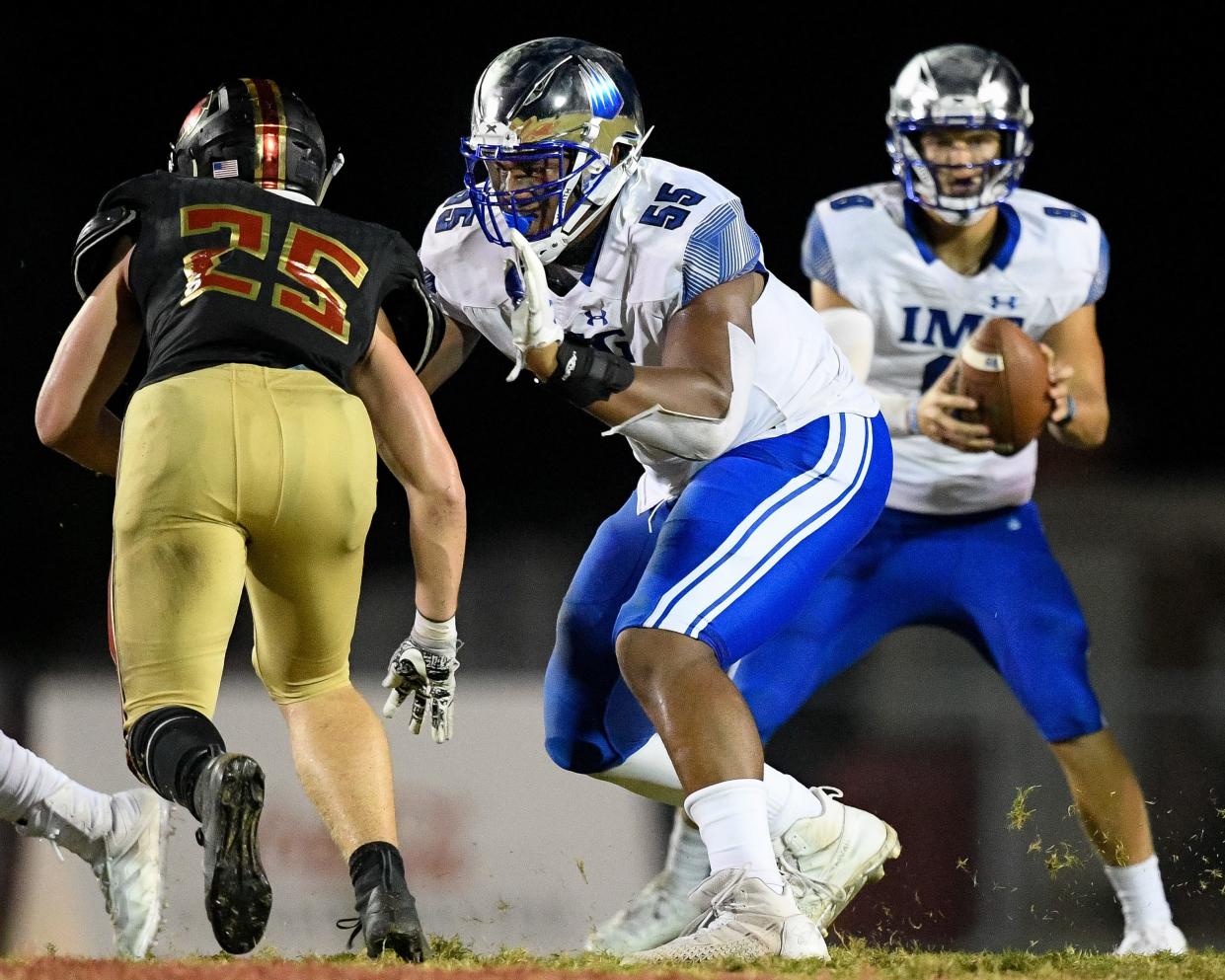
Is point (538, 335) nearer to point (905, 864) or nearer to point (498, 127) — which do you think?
point (498, 127)

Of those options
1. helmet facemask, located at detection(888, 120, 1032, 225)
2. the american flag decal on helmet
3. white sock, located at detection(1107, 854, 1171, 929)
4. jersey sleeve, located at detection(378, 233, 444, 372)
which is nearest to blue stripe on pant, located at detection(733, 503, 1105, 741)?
white sock, located at detection(1107, 854, 1171, 929)

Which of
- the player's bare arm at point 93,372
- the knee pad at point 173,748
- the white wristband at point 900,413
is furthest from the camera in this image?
the white wristband at point 900,413

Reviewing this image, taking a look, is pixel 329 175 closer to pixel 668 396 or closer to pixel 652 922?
pixel 668 396

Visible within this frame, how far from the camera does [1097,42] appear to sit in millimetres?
3900

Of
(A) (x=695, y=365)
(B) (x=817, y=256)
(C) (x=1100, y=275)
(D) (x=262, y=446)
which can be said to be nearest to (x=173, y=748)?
(D) (x=262, y=446)

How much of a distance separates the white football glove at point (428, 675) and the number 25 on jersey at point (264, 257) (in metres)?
0.57

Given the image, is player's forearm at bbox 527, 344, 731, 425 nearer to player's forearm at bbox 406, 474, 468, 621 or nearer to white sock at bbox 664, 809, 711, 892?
player's forearm at bbox 406, 474, 468, 621

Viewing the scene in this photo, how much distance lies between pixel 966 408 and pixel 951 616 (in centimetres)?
44

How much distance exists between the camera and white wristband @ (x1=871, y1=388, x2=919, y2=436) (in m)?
3.55

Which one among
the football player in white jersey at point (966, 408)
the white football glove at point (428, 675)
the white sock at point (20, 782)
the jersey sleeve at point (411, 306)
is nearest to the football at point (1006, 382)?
the football player in white jersey at point (966, 408)

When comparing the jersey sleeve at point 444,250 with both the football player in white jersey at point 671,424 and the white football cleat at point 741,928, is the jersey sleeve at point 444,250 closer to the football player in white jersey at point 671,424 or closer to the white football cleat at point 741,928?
the football player in white jersey at point 671,424

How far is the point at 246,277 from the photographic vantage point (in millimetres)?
2615

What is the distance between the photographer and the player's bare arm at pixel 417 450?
2.80 m

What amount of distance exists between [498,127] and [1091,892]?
82.5 inches
